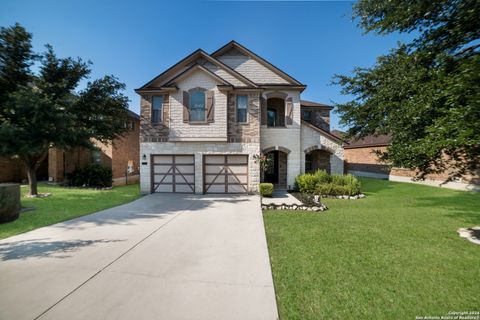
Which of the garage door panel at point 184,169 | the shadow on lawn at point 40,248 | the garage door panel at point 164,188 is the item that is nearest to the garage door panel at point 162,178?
the garage door panel at point 164,188

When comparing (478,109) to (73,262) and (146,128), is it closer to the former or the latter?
(73,262)

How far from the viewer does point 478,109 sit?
3609 millimetres

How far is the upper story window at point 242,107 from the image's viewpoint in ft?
40.2

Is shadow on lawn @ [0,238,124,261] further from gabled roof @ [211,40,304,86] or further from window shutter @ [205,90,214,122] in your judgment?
gabled roof @ [211,40,304,86]

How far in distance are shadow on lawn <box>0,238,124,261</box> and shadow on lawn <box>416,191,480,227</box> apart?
12375 millimetres

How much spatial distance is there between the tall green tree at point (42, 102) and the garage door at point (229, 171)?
6.83 m

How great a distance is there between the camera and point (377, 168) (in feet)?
67.6

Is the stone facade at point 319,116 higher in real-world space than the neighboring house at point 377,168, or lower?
higher

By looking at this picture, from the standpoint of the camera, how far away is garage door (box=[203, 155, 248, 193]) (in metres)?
12.3

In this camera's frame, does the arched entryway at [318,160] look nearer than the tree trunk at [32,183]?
No

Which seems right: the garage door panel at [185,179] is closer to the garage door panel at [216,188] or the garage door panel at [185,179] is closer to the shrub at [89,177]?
the garage door panel at [216,188]

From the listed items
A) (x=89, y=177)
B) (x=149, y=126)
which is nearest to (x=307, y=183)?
(x=149, y=126)

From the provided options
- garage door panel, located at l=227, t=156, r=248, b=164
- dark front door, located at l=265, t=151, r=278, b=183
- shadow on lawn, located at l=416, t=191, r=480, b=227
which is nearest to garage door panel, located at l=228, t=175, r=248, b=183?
garage door panel, located at l=227, t=156, r=248, b=164

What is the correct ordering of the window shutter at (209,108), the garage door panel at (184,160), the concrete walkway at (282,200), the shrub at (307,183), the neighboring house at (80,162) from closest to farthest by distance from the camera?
the concrete walkway at (282,200) < the window shutter at (209,108) < the shrub at (307,183) < the garage door panel at (184,160) < the neighboring house at (80,162)
